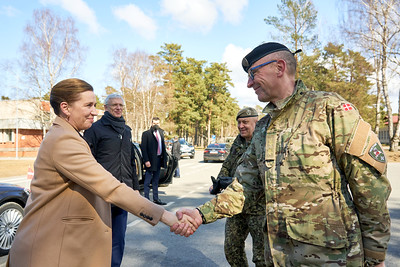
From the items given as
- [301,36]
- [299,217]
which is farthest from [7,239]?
[301,36]

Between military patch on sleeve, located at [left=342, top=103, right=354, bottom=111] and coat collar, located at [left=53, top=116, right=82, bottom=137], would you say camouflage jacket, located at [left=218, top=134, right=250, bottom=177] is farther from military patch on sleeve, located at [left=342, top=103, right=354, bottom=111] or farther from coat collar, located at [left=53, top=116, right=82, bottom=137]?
coat collar, located at [left=53, top=116, right=82, bottom=137]

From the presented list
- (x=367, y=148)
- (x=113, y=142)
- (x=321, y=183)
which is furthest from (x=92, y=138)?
(x=367, y=148)

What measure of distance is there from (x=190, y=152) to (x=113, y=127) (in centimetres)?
2332

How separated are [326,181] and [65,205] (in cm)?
150

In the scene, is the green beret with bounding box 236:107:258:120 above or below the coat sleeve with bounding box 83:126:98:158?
above

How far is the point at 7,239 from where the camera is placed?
436 centimetres

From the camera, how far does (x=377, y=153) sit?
5.40 ft

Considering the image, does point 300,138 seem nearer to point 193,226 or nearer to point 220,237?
point 193,226

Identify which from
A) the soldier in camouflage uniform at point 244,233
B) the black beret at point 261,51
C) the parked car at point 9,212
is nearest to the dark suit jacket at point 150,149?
the parked car at point 9,212

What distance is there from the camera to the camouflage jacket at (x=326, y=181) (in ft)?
5.36

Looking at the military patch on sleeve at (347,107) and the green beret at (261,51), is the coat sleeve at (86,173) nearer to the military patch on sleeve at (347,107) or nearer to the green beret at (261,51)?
the green beret at (261,51)

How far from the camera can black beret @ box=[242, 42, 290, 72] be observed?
6.57 feet

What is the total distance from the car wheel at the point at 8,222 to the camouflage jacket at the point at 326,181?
407 cm

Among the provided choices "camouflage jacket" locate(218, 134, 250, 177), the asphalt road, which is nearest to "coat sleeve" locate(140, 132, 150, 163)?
the asphalt road
